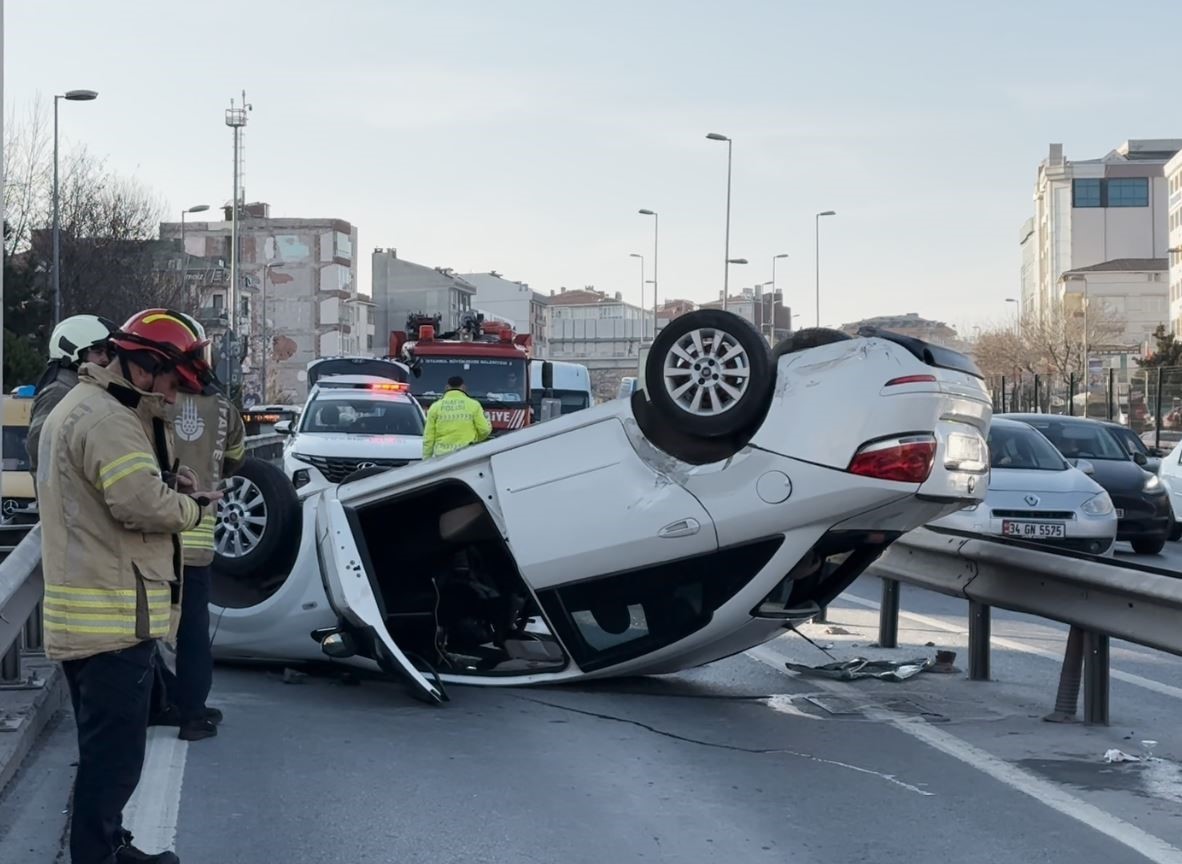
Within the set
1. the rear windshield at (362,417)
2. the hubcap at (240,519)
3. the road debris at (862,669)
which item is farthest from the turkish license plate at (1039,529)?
the rear windshield at (362,417)

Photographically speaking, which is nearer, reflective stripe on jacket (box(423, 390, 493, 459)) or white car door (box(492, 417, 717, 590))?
white car door (box(492, 417, 717, 590))

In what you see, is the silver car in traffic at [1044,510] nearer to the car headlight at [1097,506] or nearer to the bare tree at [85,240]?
the car headlight at [1097,506]

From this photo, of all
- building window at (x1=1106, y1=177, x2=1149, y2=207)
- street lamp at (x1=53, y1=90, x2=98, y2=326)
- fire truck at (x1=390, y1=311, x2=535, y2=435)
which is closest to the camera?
fire truck at (x1=390, y1=311, x2=535, y2=435)

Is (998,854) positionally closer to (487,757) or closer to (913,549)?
(487,757)

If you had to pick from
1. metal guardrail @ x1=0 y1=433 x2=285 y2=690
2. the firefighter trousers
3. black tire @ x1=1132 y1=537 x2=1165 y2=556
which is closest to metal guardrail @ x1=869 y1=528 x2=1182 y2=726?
the firefighter trousers

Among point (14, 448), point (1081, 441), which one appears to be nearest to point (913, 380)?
point (1081, 441)

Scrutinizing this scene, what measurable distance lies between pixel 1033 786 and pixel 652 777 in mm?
1532

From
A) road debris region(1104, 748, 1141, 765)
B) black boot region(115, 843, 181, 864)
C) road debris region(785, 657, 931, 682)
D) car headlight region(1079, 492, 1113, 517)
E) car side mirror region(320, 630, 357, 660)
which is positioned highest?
car headlight region(1079, 492, 1113, 517)

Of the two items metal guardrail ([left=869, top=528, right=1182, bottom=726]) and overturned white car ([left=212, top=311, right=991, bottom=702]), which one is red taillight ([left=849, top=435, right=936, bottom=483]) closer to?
overturned white car ([left=212, top=311, right=991, bottom=702])

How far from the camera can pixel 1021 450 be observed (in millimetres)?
16125

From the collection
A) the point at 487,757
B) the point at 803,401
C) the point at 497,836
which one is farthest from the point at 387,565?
the point at 497,836

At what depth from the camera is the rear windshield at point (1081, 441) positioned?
65.8 ft

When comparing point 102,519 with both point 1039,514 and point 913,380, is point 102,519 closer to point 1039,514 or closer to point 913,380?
point 913,380

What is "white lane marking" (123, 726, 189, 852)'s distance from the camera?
221 inches
